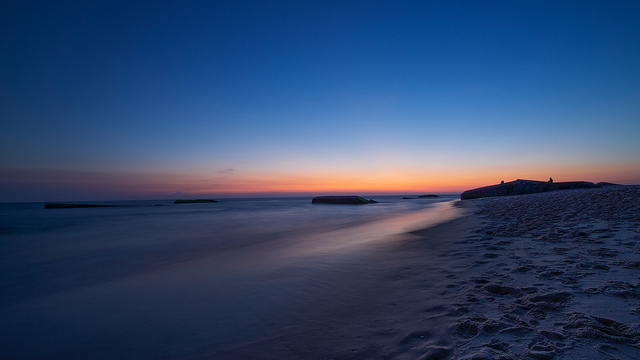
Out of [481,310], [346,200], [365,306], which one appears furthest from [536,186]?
[365,306]

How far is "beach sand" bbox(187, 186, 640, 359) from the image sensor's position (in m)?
1.75

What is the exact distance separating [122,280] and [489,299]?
539cm

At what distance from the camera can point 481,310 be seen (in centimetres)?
230

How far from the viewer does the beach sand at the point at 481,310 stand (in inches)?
68.7

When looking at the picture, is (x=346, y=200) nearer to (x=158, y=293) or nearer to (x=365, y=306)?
(x=158, y=293)

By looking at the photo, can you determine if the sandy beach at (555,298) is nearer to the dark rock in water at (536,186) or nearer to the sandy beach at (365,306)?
the sandy beach at (365,306)

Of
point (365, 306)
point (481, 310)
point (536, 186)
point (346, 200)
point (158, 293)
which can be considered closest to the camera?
point (481, 310)

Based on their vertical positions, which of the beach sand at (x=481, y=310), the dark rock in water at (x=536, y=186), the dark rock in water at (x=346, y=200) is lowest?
the beach sand at (x=481, y=310)

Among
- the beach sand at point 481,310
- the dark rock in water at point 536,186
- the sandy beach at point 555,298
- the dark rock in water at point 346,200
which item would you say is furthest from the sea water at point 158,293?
the dark rock in water at point 346,200

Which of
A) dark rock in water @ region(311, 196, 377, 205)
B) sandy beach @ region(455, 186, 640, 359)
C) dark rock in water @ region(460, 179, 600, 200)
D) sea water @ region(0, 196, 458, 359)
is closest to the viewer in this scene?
sandy beach @ region(455, 186, 640, 359)

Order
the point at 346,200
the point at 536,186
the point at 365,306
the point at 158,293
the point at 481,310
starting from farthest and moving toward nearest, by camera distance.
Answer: the point at 346,200 → the point at 536,186 → the point at 158,293 → the point at 365,306 → the point at 481,310

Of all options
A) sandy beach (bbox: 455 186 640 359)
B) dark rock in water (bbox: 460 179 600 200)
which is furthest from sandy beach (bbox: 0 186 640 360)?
dark rock in water (bbox: 460 179 600 200)

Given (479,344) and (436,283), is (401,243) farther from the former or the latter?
(479,344)

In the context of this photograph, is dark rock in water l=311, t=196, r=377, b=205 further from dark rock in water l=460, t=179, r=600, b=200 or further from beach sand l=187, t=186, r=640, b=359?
beach sand l=187, t=186, r=640, b=359
